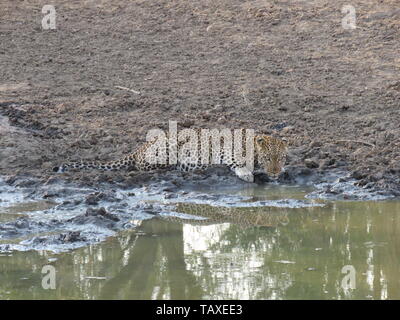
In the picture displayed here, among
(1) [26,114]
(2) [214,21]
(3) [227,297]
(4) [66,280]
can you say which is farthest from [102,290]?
(2) [214,21]

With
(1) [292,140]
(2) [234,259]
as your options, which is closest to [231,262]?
(2) [234,259]

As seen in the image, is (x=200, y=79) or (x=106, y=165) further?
(x=200, y=79)

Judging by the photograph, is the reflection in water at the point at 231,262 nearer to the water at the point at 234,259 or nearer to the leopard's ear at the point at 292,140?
the water at the point at 234,259

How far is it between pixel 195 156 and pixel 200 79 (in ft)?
10.8

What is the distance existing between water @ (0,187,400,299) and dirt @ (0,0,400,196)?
1.23 meters

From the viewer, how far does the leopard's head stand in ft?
33.4

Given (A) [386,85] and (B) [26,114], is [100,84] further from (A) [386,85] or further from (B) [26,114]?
(A) [386,85]

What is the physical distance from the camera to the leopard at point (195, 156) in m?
10.3

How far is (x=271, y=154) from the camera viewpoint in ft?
33.4

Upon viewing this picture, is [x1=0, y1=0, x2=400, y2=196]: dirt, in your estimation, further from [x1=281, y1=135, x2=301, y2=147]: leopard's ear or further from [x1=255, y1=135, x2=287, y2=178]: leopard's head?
[x1=255, y1=135, x2=287, y2=178]: leopard's head

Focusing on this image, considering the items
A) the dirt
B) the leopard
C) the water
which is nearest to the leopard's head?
the leopard

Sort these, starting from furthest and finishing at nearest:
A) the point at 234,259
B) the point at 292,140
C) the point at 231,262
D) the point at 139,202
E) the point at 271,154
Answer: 1. the point at 292,140
2. the point at 271,154
3. the point at 139,202
4. the point at 234,259
5. the point at 231,262

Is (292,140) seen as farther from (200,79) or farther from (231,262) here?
(231,262)

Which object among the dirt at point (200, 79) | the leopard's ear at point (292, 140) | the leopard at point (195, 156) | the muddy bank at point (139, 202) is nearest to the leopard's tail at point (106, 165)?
the leopard at point (195, 156)
